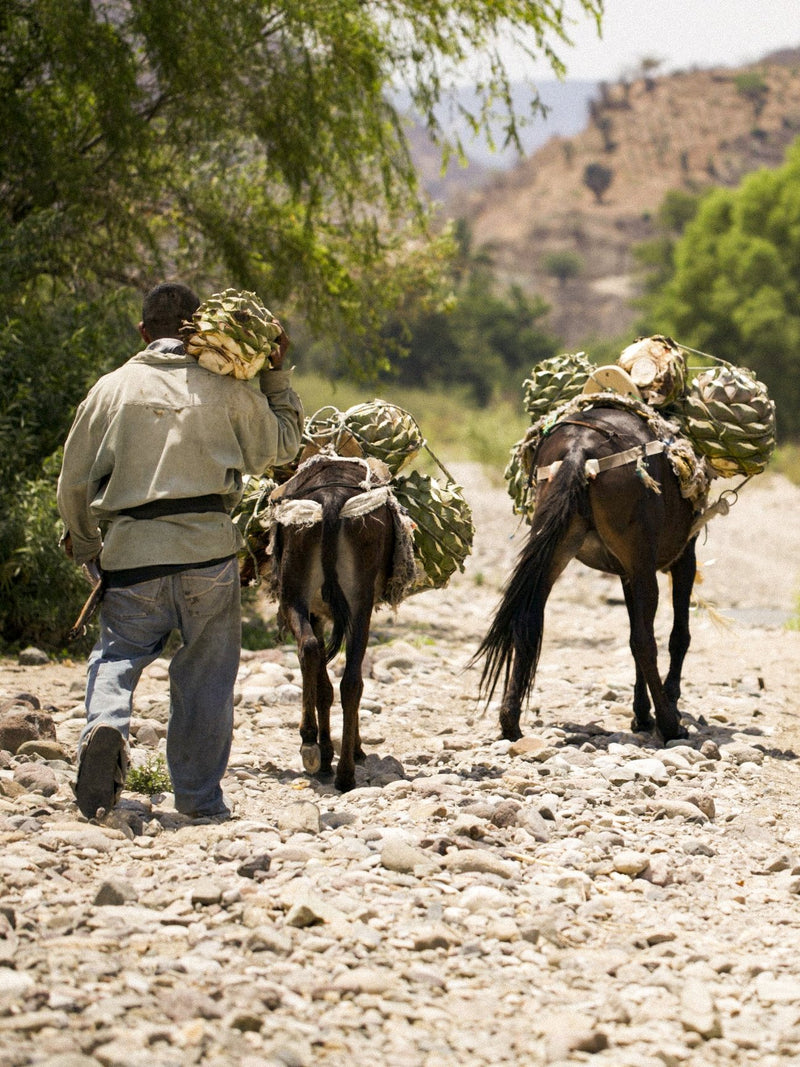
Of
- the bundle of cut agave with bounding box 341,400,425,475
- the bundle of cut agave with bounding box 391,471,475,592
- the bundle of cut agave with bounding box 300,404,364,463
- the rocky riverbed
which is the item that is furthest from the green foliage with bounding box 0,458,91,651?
the bundle of cut agave with bounding box 391,471,475,592

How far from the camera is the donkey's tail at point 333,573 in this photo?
6066 mm

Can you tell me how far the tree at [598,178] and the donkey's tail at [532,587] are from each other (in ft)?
297

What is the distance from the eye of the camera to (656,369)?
25.3 feet

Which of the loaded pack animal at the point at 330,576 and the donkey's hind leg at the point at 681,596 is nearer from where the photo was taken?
the loaded pack animal at the point at 330,576

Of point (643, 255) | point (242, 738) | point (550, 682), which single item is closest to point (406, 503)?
point (242, 738)

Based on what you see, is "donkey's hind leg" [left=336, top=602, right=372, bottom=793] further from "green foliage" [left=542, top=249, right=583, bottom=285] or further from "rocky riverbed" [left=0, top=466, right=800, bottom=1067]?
"green foliage" [left=542, top=249, right=583, bottom=285]

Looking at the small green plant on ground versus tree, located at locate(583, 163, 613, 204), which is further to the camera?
tree, located at locate(583, 163, 613, 204)

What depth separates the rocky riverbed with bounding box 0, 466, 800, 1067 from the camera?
3455mm

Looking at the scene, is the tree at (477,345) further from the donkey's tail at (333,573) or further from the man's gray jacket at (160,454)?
the man's gray jacket at (160,454)

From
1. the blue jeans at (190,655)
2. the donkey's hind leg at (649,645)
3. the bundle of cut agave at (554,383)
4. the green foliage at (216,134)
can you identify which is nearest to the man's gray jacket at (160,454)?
the blue jeans at (190,655)

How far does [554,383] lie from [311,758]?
3.05 meters

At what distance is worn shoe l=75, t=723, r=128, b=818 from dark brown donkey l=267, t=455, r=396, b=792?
1295 millimetres

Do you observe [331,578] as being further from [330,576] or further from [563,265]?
[563,265]

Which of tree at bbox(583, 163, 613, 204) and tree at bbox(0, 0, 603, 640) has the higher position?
tree at bbox(0, 0, 603, 640)
